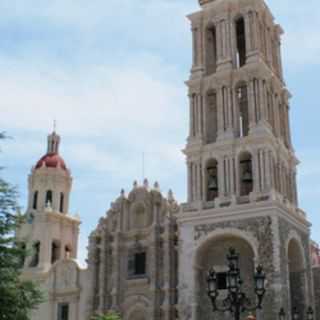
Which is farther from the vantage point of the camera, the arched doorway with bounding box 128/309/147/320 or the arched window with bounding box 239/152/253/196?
the arched doorway with bounding box 128/309/147/320

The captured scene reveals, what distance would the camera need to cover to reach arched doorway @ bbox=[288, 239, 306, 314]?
32.0 metres

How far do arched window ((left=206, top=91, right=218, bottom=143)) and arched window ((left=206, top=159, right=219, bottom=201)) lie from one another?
159cm

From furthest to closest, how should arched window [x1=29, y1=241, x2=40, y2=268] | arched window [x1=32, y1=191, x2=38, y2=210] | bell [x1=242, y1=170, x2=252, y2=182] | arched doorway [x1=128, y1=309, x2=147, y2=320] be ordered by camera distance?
arched window [x1=32, y1=191, x2=38, y2=210] → arched window [x1=29, y1=241, x2=40, y2=268] → arched doorway [x1=128, y1=309, x2=147, y2=320] → bell [x1=242, y1=170, x2=252, y2=182]

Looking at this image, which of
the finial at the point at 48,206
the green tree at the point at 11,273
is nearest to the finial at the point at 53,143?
the finial at the point at 48,206

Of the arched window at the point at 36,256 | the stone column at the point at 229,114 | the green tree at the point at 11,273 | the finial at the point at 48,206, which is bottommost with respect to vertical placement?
the green tree at the point at 11,273

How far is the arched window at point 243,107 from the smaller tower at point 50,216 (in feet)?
48.4

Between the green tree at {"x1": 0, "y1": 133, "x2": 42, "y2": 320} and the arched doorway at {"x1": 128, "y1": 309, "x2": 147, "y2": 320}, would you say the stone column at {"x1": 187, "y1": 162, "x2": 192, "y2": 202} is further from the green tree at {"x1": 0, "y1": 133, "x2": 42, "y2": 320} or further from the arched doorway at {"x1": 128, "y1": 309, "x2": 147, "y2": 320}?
the green tree at {"x1": 0, "y1": 133, "x2": 42, "y2": 320}

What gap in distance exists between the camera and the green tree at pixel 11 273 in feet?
66.3

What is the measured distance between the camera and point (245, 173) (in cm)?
3309

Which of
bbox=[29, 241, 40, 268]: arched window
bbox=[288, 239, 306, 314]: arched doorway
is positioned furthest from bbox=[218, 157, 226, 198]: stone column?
bbox=[29, 241, 40, 268]: arched window

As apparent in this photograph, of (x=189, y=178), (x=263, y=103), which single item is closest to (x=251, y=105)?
(x=263, y=103)

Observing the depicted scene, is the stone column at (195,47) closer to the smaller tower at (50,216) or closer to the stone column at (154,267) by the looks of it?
the stone column at (154,267)

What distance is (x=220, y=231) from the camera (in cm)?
3145

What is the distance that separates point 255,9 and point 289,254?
45.9ft
